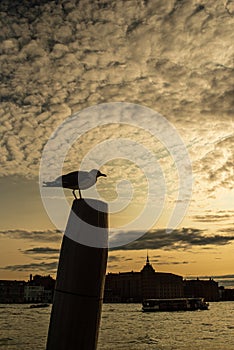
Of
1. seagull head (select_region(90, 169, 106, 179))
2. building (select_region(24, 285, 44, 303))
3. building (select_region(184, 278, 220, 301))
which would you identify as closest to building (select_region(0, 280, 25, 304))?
building (select_region(24, 285, 44, 303))

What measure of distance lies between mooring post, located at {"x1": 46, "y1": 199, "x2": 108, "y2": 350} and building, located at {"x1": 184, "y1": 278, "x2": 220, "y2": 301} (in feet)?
547

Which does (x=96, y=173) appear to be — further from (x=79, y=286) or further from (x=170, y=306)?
(x=170, y=306)

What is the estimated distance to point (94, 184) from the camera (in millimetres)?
7242

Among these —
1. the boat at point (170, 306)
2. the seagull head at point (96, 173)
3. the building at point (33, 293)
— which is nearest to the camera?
the seagull head at point (96, 173)

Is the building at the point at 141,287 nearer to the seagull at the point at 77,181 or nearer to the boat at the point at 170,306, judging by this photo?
the boat at the point at 170,306

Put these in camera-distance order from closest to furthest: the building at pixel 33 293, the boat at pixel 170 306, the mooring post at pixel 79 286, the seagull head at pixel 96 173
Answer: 1. the mooring post at pixel 79 286
2. the seagull head at pixel 96 173
3. the boat at pixel 170 306
4. the building at pixel 33 293

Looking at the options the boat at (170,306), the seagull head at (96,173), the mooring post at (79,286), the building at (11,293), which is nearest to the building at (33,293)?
the building at (11,293)

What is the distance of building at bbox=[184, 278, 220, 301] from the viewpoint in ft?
553

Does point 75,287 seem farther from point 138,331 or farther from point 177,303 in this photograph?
point 177,303

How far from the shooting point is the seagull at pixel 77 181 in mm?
7000

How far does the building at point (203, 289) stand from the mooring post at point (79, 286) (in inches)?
6563

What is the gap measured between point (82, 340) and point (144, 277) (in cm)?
15813

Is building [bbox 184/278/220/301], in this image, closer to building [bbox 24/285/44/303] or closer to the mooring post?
building [bbox 24/285/44/303]

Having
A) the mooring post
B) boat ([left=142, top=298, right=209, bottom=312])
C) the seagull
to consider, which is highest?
boat ([left=142, top=298, right=209, bottom=312])
